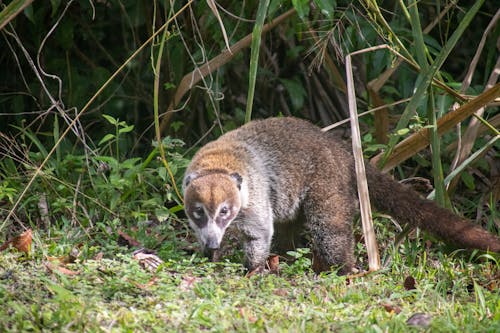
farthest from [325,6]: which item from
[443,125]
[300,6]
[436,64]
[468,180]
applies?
[468,180]

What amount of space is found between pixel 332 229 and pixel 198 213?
864mm

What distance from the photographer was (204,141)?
22.9 ft

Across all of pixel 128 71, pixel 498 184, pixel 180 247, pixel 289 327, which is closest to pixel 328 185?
pixel 180 247

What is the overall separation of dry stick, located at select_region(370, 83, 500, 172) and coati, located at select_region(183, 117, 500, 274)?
0.20m

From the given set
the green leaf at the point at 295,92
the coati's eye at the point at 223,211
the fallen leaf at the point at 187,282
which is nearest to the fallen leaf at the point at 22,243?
the fallen leaf at the point at 187,282

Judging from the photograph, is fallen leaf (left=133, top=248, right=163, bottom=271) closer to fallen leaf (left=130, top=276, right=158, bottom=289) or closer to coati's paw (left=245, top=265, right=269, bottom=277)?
fallen leaf (left=130, top=276, right=158, bottom=289)

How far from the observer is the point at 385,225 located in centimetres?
575

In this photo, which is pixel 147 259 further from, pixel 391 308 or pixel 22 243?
pixel 391 308

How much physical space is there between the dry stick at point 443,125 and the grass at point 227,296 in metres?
0.66

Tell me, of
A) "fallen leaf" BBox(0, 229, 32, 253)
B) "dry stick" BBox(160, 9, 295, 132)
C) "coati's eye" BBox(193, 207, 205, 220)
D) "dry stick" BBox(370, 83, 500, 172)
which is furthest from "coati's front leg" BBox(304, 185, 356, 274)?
"fallen leaf" BBox(0, 229, 32, 253)

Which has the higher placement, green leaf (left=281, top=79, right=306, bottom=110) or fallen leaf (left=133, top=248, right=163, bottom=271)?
green leaf (left=281, top=79, right=306, bottom=110)

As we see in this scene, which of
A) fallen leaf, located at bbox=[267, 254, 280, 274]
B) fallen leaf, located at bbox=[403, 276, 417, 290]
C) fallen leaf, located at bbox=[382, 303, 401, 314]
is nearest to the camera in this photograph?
fallen leaf, located at bbox=[382, 303, 401, 314]

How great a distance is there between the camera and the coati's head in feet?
16.5

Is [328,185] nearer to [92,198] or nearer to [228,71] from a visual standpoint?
Result: [92,198]
